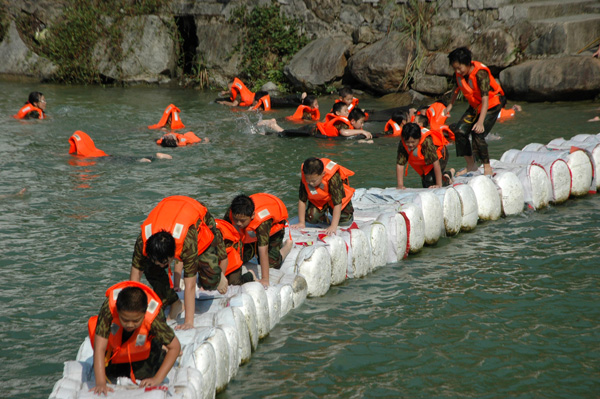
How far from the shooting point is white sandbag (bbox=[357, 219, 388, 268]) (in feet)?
20.0

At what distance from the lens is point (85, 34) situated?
63.6ft

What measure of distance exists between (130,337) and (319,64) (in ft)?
44.3

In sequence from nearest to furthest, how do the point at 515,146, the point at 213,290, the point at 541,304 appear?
the point at 213,290
the point at 541,304
the point at 515,146

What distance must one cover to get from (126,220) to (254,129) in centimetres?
527

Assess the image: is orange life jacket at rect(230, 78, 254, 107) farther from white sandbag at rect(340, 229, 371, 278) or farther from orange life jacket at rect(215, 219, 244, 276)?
orange life jacket at rect(215, 219, 244, 276)

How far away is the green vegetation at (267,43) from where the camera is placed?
1791cm

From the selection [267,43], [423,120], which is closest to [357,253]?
[423,120]

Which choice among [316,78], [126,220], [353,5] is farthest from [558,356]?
[353,5]

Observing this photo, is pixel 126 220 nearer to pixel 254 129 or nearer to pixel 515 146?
pixel 254 129

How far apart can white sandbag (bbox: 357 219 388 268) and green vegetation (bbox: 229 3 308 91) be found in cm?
1206

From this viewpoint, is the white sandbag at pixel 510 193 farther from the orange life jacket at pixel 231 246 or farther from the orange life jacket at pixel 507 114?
the orange life jacket at pixel 507 114

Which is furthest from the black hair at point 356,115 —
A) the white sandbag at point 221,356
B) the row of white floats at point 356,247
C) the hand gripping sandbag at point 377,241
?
the white sandbag at point 221,356

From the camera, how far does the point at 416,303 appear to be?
5.40 meters

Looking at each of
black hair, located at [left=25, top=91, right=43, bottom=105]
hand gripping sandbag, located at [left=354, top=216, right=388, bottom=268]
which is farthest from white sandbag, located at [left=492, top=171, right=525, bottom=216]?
black hair, located at [left=25, top=91, right=43, bottom=105]
